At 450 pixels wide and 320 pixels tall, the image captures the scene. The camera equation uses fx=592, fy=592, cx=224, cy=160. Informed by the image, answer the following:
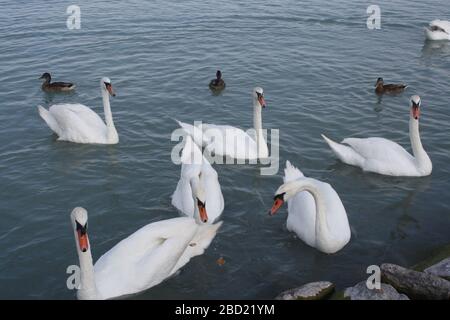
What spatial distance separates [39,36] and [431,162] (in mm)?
16431

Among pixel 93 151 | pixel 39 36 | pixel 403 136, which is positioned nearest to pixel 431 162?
pixel 403 136

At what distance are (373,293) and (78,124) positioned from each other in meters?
8.87

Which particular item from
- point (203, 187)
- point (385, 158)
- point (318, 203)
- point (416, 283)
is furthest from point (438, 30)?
point (416, 283)

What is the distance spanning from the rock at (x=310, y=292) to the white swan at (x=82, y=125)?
7292mm

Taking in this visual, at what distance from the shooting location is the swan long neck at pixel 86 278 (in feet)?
26.9

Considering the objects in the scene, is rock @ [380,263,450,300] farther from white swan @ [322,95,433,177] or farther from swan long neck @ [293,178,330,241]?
white swan @ [322,95,433,177]

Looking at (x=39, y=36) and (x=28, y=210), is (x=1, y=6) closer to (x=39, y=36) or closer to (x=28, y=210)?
(x=39, y=36)

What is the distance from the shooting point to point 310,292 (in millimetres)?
8609

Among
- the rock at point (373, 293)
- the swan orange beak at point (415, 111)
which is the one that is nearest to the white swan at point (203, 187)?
the rock at point (373, 293)

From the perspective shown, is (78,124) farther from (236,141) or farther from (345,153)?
(345,153)

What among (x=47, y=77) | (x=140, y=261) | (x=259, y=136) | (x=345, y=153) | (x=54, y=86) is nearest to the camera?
(x=140, y=261)

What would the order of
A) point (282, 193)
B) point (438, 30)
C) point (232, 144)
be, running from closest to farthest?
point (282, 193), point (232, 144), point (438, 30)

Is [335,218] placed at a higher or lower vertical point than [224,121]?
lower

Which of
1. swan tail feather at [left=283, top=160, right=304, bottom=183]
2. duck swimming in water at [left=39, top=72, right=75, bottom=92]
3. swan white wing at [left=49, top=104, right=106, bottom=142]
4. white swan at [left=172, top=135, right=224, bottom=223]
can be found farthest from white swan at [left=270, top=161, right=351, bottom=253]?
duck swimming in water at [left=39, top=72, right=75, bottom=92]
